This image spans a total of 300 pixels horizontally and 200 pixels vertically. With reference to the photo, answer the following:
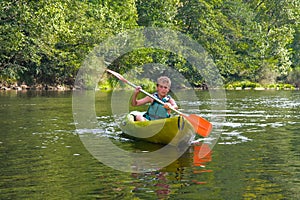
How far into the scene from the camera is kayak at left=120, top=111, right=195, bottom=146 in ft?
34.0

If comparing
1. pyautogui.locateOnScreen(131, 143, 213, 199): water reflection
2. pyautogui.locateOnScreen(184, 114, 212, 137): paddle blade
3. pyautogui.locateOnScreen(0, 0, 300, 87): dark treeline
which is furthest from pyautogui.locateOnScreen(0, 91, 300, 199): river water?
pyautogui.locateOnScreen(0, 0, 300, 87): dark treeline

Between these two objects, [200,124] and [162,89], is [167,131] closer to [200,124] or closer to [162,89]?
[200,124]

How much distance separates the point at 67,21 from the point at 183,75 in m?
14.4

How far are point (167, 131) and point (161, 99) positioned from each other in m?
1.30

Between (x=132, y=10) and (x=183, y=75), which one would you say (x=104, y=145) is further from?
(x=183, y=75)

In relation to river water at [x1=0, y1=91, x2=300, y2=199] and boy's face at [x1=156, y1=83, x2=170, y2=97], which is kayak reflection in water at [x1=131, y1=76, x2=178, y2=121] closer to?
boy's face at [x1=156, y1=83, x2=170, y2=97]

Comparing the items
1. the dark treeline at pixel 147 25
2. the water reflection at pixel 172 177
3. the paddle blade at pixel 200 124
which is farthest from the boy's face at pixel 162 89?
the dark treeline at pixel 147 25

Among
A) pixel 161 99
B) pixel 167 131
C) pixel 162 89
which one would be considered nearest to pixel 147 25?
pixel 161 99

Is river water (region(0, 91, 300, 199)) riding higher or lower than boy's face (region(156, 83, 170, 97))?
lower

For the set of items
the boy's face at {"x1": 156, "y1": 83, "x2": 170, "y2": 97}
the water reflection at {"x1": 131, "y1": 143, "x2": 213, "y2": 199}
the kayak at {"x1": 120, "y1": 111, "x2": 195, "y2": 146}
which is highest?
the boy's face at {"x1": 156, "y1": 83, "x2": 170, "y2": 97}

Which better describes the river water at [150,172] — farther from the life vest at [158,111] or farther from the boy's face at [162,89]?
the boy's face at [162,89]

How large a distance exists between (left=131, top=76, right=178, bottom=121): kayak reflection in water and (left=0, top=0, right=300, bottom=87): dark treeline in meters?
20.5

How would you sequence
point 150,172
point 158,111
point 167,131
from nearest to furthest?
point 150,172, point 167,131, point 158,111

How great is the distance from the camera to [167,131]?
10570 mm
